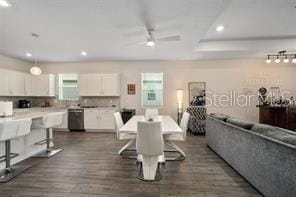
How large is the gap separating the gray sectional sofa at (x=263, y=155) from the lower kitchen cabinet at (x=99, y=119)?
13.4 ft

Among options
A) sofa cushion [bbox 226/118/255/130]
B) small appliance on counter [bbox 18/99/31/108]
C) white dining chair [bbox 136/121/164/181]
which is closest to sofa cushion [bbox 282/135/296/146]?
sofa cushion [bbox 226/118/255/130]

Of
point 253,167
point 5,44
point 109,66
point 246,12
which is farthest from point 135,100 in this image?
point 253,167

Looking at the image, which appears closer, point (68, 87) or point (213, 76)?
point (213, 76)

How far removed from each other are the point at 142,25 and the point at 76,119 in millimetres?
4527

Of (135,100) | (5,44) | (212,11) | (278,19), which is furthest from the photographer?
(135,100)

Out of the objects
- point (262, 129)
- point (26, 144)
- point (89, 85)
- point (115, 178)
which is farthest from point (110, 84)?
point (262, 129)

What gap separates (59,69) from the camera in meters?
7.46

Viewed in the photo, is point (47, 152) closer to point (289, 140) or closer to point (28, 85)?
point (28, 85)

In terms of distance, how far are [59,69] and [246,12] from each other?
6466 mm

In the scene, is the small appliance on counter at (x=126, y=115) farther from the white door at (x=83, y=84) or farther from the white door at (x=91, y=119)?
the white door at (x=83, y=84)

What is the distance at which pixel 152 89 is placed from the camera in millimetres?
7469

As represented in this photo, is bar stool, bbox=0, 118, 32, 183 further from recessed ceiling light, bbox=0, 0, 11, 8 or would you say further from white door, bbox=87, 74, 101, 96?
white door, bbox=87, 74, 101, 96

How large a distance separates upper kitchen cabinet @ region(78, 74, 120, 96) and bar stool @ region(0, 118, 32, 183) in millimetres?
3795

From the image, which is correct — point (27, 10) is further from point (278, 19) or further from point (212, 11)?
point (278, 19)
